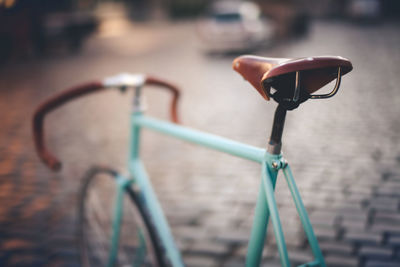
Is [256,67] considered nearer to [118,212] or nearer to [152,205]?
[152,205]

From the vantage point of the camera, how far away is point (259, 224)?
1.30 meters

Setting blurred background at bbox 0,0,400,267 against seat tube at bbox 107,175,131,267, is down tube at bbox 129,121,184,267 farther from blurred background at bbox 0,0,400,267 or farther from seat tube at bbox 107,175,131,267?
blurred background at bbox 0,0,400,267

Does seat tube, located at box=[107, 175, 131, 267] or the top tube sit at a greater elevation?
the top tube

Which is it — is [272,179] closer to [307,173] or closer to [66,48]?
[307,173]

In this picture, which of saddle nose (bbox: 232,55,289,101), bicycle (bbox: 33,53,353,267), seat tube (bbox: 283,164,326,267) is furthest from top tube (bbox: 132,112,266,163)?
saddle nose (bbox: 232,55,289,101)

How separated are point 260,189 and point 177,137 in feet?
1.72

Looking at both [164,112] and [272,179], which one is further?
[164,112]

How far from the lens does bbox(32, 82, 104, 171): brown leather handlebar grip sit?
1.70m

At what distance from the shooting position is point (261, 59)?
120cm

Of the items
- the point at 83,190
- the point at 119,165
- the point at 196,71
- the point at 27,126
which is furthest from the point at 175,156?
the point at 196,71

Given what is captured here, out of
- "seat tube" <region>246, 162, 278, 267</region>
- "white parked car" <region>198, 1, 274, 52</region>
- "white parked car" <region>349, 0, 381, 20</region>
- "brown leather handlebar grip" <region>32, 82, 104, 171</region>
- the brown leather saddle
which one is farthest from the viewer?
"white parked car" <region>349, 0, 381, 20</region>

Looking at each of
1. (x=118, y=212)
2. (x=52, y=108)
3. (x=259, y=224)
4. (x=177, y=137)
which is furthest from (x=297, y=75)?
(x=118, y=212)

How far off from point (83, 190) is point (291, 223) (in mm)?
1749

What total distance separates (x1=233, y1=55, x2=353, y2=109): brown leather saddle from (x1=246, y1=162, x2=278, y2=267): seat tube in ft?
0.88
